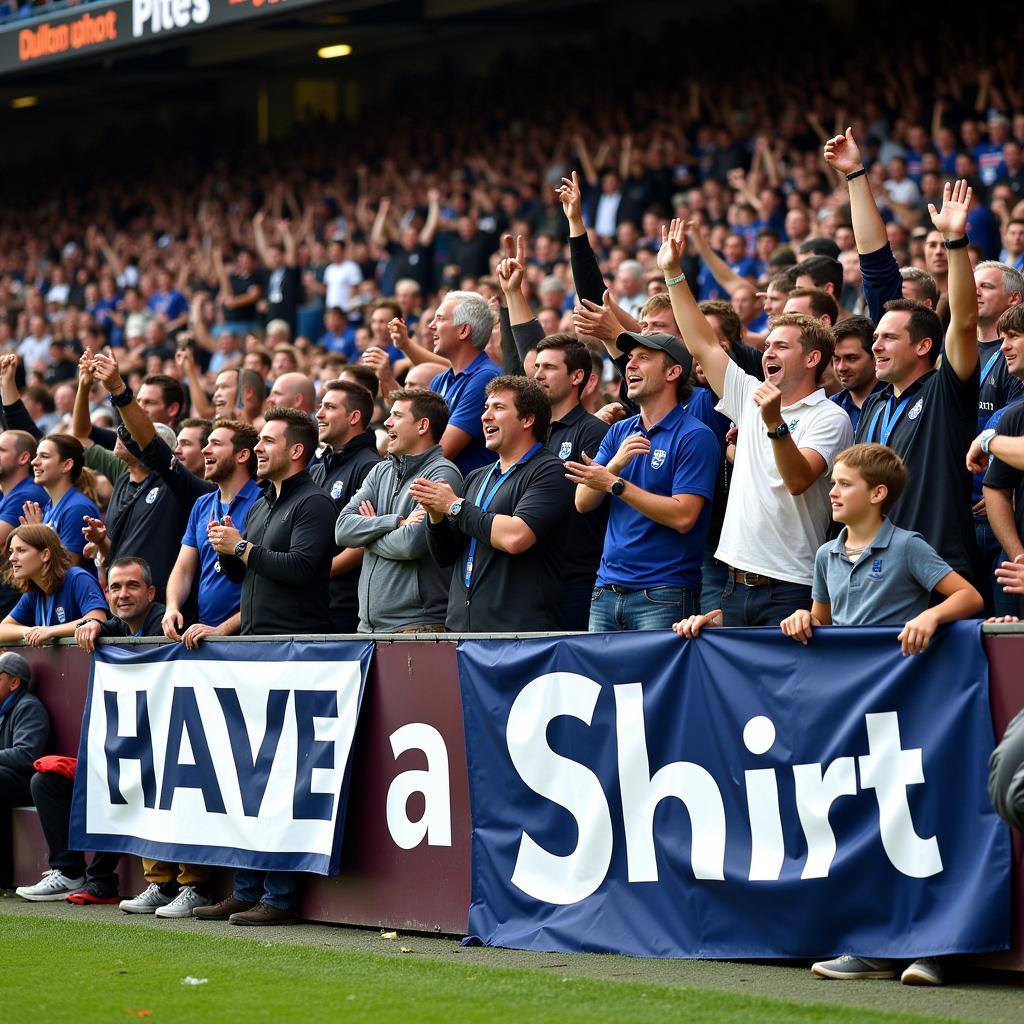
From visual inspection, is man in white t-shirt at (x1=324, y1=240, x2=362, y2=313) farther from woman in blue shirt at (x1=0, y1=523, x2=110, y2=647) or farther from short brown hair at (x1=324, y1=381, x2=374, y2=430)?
short brown hair at (x1=324, y1=381, x2=374, y2=430)

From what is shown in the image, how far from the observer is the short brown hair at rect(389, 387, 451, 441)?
8.51m

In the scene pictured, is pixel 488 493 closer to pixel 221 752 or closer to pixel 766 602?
pixel 766 602

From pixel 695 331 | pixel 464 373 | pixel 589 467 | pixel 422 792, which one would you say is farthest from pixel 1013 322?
pixel 464 373

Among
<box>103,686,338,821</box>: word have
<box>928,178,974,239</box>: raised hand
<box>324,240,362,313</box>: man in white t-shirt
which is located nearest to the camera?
<box>928,178,974,239</box>: raised hand

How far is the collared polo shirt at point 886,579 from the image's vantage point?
6219 mm

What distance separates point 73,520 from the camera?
10.8 meters

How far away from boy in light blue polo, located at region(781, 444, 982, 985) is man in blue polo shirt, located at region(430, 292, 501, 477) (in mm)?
2842

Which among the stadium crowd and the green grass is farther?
the stadium crowd

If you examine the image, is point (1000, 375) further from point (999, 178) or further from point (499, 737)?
point (999, 178)

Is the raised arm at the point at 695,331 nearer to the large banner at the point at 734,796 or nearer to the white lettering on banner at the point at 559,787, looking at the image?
the large banner at the point at 734,796

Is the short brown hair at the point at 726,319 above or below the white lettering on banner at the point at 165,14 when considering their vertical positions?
below

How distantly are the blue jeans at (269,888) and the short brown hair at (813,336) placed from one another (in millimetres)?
3328

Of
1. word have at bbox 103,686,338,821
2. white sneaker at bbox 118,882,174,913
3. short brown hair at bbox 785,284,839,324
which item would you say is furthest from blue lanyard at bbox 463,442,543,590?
white sneaker at bbox 118,882,174,913

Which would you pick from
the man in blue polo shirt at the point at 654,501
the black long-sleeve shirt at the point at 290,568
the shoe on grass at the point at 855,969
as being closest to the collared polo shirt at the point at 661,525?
the man in blue polo shirt at the point at 654,501
